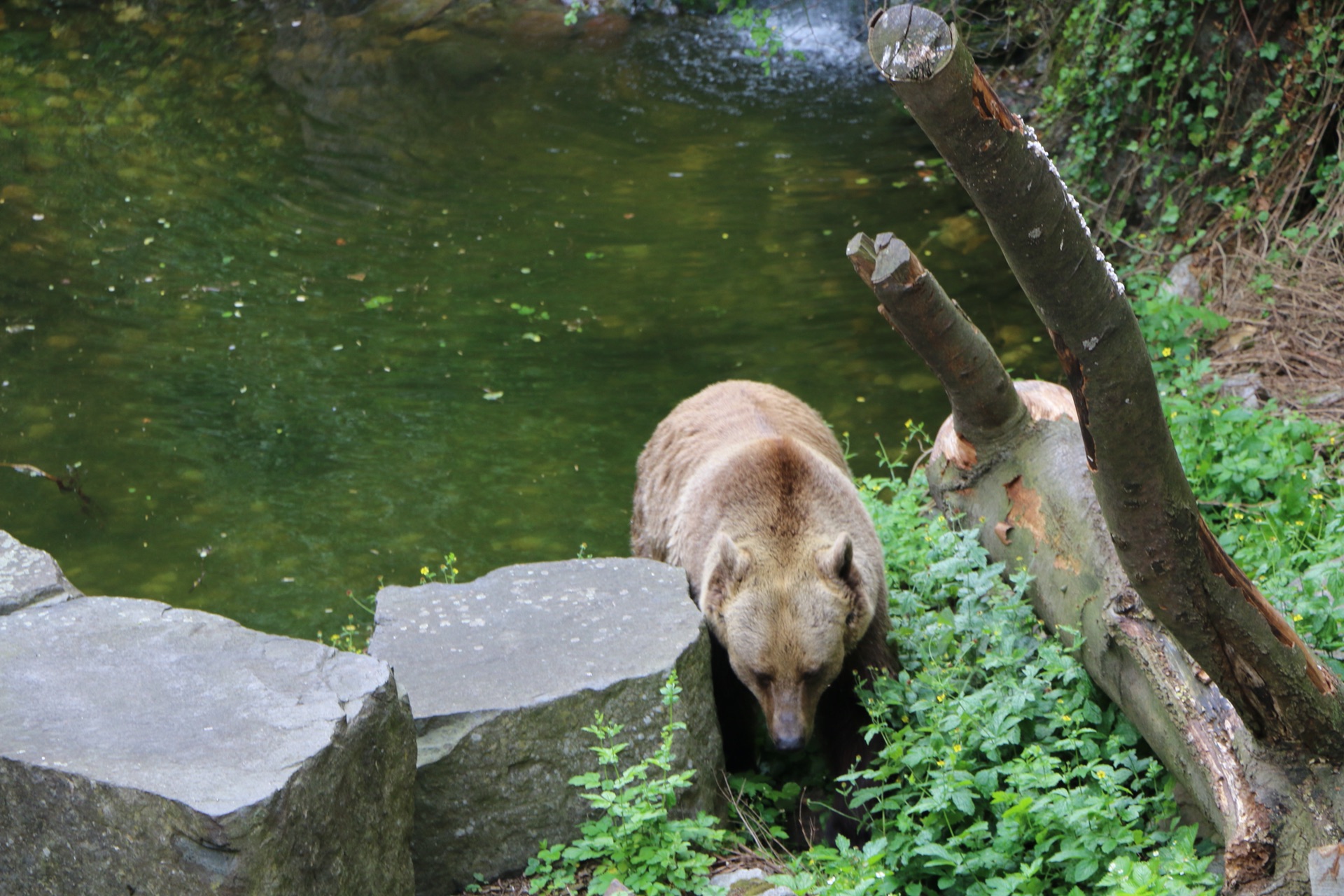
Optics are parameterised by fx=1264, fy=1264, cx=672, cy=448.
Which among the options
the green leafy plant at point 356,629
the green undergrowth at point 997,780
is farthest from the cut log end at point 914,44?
the green leafy plant at point 356,629

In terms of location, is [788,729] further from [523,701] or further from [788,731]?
[523,701]

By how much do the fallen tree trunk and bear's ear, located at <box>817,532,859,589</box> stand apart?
89 centimetres

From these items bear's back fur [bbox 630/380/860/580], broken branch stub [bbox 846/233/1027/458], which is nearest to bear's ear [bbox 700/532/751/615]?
bear's back fur [bbox 630/380/860/580]

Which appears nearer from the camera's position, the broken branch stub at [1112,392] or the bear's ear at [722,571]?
the broken branch stub at [1112,392]

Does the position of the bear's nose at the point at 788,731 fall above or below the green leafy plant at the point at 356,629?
above

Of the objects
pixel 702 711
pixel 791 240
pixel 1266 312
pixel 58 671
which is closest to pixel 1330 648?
pixel 702 711

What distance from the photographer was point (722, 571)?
16.0ft

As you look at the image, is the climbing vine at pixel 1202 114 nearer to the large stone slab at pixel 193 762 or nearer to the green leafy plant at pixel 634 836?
the green leafy plant at pixel 634 836

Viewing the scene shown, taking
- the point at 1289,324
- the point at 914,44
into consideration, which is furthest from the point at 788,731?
the point at 1289,324

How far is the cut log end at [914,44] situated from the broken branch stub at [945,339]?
93.6 inches

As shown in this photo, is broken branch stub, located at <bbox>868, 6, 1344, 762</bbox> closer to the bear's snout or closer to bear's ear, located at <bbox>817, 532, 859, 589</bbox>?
bear's ear, located at <bbox>817, 532, 859, 589</bbox>

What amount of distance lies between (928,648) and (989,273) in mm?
7275

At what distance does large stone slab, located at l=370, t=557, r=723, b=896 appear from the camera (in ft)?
13.8

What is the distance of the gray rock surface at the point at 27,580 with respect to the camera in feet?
14.0
